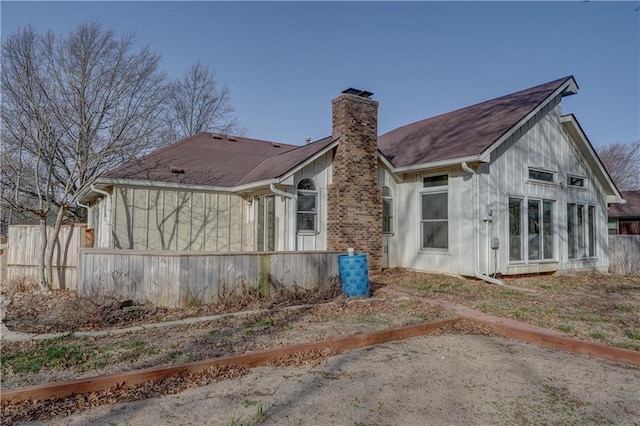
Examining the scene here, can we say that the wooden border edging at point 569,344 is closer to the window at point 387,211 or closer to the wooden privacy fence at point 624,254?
the window at point 387,211

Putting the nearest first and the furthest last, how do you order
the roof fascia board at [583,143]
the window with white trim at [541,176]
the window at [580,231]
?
the window with white trim at [541,176] → the roof fascia board at [583,143] → the window at [580,231]

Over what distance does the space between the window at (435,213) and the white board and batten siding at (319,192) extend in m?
2.86

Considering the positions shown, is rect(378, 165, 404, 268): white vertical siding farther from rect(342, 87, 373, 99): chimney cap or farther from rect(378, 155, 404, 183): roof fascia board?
rect(342, 87, 373, 99): chimney cap

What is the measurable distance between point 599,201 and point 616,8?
33.2ft

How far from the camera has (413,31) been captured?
12.5m

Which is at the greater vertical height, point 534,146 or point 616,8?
point 616,8

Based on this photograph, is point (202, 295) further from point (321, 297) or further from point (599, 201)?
point (599, 201)

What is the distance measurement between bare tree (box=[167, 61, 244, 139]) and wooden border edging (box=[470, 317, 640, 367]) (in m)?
27.2

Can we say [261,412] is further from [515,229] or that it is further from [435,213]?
[515,229]

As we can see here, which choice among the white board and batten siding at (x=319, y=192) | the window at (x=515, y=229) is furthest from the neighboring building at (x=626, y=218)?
the white board and batten siding at (x=319, y=192)

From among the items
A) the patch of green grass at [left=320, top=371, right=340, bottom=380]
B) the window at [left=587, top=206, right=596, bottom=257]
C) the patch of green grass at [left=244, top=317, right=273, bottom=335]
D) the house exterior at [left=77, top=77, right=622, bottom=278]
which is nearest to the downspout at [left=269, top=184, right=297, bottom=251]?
the house exterior at [left=77, top=77, right=622, bottom=278]

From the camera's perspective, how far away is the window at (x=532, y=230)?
1114cm

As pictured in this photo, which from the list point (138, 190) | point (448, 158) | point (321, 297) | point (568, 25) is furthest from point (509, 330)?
point (138, 190)

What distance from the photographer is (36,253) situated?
9164 mm
